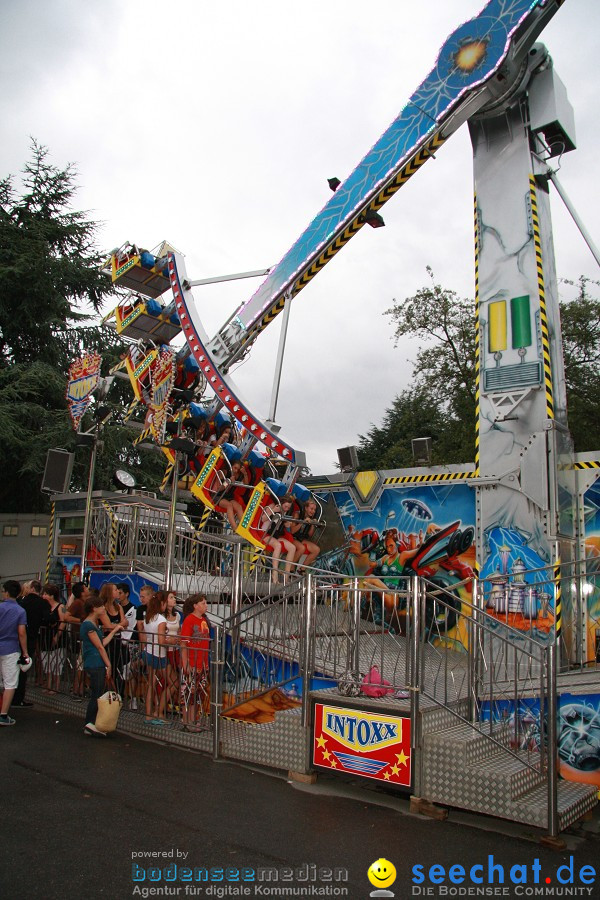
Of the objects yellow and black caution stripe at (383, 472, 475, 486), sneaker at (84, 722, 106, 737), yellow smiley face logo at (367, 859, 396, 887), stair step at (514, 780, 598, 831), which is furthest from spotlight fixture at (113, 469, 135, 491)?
yellow smiley face logo at (367, 859, 396, 887)

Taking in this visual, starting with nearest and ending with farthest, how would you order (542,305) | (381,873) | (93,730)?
(381,873) → (93,730) → (542,305)

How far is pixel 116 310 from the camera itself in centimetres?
1518

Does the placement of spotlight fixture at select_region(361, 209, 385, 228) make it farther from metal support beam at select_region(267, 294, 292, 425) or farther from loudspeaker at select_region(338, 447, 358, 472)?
loudspeaker at select_region(338, 447, 358, 472)

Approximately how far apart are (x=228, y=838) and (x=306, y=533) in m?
8.89

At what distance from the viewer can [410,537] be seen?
42.4 feet

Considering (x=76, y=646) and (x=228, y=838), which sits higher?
(x=76, y=646)

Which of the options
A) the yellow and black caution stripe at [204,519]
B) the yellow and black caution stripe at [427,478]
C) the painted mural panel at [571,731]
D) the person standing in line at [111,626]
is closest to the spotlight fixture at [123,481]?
the yellow and black caution stripe at [204,519]

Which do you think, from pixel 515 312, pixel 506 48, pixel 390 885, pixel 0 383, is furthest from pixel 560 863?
pixel 0 383

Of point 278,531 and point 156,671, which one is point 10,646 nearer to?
point 156,671

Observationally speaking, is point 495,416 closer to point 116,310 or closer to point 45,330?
point 116,310

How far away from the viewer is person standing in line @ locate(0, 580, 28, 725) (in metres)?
8.57

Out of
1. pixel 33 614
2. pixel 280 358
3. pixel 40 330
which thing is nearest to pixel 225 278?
pixel 280 358

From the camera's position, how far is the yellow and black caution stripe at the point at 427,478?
39.6ft

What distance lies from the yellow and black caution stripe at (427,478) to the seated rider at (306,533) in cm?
161
